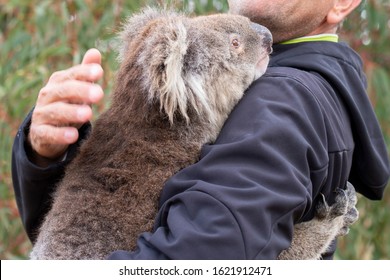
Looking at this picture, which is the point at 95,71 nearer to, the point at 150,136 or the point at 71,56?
the point at 150,136

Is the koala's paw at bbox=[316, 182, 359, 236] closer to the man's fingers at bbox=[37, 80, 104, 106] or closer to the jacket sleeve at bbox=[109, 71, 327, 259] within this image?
the jacket sleeve at bbox=[109, 71, 327, 259]

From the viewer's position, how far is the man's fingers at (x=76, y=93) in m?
1.53

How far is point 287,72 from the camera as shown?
1.58 meters

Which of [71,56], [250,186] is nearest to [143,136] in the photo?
[250,186]

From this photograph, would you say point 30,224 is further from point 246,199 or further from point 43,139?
point 246,199

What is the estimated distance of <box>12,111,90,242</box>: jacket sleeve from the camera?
68.6 inches

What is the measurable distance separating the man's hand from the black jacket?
147 millimetres

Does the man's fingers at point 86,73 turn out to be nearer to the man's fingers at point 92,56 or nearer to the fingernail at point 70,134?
the man's fingers at point 92,56

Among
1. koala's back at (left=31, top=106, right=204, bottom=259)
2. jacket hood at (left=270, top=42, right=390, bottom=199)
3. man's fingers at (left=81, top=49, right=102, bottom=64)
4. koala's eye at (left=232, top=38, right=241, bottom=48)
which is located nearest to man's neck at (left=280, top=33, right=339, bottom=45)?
jacket hood at (left=270, top=42, right=390, bottom=199)

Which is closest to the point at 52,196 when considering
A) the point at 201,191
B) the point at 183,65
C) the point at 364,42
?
the point at 183,65

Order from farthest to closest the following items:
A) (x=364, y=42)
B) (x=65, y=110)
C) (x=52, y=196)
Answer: (x=364, y=42) < (x=52, y=196) < (x=65, y=110)

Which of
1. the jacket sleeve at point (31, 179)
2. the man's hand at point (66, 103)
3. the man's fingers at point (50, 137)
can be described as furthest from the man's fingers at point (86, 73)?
the jacket sleeve at point (31, 179)

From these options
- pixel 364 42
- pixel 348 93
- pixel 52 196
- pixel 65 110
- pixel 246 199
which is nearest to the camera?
pixel 246 199
